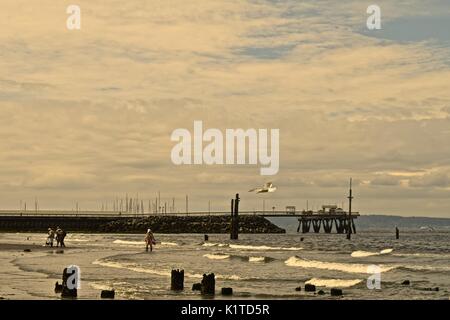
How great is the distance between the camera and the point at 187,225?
172625 mm

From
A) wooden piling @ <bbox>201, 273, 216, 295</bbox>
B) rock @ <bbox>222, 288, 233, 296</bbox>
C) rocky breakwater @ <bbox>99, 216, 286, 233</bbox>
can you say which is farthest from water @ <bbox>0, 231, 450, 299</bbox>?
rocky breakwater @ <bbox>99, 216, 286, 233</bbox>

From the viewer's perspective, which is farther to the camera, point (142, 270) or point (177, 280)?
point (142, 270)

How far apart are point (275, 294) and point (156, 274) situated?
11.4 meters

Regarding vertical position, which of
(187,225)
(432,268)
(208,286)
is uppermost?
(208,286)

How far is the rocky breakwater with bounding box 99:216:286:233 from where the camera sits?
6629 inches

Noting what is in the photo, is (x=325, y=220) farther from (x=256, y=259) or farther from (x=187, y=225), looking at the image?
(x=256, y=259)

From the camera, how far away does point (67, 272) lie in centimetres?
2819

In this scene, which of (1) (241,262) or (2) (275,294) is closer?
(2) (275,294)

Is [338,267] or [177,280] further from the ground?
[177,280]

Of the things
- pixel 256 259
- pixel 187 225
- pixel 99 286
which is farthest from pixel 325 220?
pixel 99 286

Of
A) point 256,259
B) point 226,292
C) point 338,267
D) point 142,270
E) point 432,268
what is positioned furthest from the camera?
point 256,259

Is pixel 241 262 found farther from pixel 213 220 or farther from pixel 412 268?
pixel 213 220
